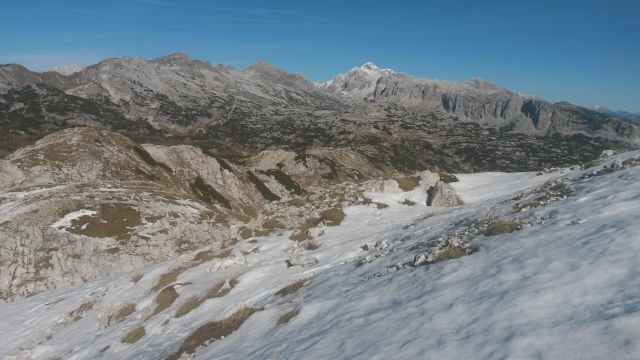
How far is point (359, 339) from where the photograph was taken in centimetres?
1387

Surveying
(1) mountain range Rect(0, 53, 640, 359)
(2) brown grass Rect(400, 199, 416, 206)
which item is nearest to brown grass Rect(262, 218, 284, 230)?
(1) mountain range Rect(0, 53, 640, 359)

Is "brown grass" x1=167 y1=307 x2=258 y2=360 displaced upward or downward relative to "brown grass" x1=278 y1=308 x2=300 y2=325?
downward

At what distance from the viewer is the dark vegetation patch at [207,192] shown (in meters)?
128

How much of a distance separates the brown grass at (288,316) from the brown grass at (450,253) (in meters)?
6.25

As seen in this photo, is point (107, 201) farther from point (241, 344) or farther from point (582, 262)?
point (582, 262)

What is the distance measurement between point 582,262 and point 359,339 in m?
7.21

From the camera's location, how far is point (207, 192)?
432 feet

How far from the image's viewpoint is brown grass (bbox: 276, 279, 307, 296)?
22.7 m

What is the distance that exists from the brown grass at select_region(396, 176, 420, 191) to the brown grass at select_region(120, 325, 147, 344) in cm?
2878

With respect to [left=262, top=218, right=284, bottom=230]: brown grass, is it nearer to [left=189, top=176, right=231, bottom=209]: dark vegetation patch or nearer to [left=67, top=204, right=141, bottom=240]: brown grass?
[left=67, top=204, right=141, bottom=240]: brown grass

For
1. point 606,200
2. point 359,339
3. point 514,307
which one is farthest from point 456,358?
point 606,200

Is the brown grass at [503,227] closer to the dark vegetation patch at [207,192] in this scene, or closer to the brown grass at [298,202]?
the brown grass at [298,202]

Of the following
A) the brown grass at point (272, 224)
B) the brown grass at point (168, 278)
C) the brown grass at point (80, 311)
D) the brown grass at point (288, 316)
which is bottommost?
the brown grass at point (80, 311)

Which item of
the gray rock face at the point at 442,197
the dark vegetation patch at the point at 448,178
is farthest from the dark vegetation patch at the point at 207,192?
the gray rock face at the point at 442,197
